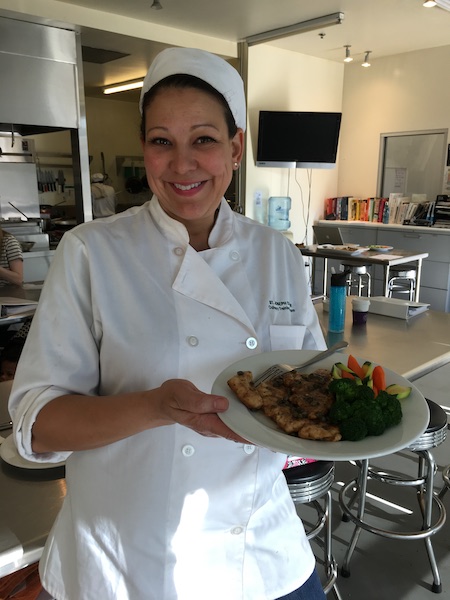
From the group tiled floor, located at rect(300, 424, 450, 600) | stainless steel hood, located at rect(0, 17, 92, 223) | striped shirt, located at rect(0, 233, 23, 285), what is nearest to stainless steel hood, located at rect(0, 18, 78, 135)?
stainless steel hood, located at rect(0, 17, 92, 223)

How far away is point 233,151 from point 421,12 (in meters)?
4.76

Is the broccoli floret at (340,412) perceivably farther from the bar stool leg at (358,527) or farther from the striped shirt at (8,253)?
the striped shirt at (8,253)

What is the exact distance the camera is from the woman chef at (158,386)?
869 mm

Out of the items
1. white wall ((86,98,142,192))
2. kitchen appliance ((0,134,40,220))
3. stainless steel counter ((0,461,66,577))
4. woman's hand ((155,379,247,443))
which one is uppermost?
white wall ((86,98,142,192))

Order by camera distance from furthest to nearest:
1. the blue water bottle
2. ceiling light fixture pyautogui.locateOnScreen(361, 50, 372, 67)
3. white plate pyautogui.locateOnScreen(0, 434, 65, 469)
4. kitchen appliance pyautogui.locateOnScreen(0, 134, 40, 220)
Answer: ceiling light fixture pyautogui.locateOnScreen(361, 50, 372, 67) < kitchen appliance pyautogui.locateOnScreen(0, 134, 40, 220) < the blue water bottle < white plate pyautogui.locateOnScreen(0, 434, 65, 469)

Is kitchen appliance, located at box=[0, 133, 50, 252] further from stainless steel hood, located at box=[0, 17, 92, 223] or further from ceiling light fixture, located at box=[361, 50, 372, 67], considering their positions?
Answer: ceiling light fixture, located at box=[361, 50, 372, 67]

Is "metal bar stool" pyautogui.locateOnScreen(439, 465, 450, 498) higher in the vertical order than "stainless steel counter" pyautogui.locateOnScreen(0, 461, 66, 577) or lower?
lower

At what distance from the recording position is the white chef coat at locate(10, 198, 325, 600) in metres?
0.89

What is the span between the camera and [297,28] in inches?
205

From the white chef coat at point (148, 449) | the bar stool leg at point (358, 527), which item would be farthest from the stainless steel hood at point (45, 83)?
the white chef coat at point (148, 449)

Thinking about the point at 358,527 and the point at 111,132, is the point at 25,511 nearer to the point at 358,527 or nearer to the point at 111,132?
the point at 358,527

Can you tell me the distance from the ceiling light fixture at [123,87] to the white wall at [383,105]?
9.31 feet

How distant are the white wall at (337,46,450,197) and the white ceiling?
0.68 ft

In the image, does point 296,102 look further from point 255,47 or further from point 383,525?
point 383,525
